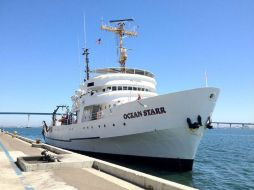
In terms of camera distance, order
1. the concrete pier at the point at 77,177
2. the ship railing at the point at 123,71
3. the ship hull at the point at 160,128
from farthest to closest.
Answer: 1. the ship railing at the point at 123,71
2. the ship hull at the point at 160,128
3. the concrete pier at the point at 77,177

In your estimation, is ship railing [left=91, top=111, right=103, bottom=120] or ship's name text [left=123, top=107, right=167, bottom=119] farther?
ship railing [left=91, top=111, right=103, bottom=120]

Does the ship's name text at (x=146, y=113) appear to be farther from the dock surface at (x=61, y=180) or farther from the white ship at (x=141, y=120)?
the dock surface at (x=61, y=180)

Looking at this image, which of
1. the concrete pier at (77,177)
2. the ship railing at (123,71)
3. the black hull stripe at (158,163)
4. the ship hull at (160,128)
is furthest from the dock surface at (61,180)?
the ship railing at (123,71)

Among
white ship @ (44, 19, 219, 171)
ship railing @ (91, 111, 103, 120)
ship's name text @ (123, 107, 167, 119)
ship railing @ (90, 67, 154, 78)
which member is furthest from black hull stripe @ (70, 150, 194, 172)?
ship railing @ (90, 67, 154, 78)

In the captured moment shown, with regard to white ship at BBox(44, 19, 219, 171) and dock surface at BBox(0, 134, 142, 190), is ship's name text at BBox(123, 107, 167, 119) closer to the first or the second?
white ship at BBox(44, 19, 219, 171)

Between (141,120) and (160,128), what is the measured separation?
4.58 ft

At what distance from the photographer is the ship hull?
52.2ft

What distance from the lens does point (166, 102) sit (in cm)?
1623

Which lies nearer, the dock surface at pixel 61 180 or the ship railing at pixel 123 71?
the dock surface at pixel 61 180

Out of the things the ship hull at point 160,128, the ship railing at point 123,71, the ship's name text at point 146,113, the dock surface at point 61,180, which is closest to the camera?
the dock surface at point 61,180

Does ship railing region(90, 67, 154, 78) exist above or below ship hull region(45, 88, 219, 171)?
above

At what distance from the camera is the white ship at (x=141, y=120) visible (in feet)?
52.4

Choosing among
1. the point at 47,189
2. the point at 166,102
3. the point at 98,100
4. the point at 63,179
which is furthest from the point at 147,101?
the point at 47,189

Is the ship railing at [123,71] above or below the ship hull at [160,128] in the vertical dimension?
above
